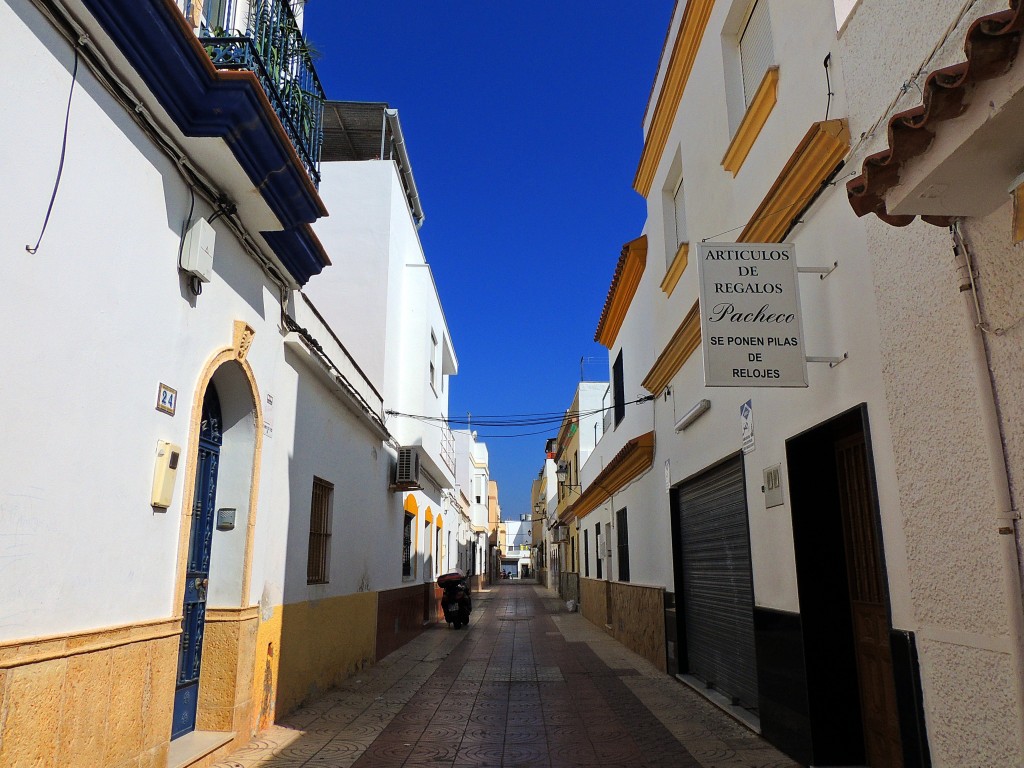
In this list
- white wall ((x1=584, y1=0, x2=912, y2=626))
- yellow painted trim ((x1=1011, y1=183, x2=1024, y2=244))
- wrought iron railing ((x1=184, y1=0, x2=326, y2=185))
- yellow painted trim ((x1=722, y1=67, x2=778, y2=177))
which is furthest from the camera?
yellow painted trim ((x1=722, y1=67, x2=778, y2=177))

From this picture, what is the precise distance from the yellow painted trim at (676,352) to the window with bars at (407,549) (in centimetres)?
588

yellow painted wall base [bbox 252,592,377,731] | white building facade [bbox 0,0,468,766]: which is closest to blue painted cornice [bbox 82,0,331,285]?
white building facade [bbox 0,0,468,766]

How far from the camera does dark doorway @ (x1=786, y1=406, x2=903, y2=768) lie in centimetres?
480

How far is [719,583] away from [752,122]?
4.29 metres

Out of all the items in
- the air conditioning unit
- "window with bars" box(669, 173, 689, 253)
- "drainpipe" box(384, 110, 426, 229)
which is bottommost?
the air conditioning unit

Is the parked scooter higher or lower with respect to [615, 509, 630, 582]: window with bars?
lower

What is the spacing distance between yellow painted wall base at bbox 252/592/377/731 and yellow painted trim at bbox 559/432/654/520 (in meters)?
4.38

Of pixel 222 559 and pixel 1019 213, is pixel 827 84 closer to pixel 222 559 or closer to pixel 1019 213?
pixel 1019 213

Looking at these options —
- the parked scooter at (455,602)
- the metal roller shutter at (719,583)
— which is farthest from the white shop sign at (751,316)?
the parked scooter at (455,602)

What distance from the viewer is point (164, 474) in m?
4.60

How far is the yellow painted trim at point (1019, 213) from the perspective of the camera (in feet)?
8.76

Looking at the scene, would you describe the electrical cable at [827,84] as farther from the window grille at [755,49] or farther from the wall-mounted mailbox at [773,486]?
the wall-mounted mailbox at [773,486]

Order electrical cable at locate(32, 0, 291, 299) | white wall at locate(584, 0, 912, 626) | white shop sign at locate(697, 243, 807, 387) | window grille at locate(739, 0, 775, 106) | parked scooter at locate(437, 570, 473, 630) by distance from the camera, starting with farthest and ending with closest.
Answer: parked scooter at locate(437, 570, 473, 630) → window grille at locate(739, 0, 775, 106) → white shop sign at locate(697, 243, 807, 387) → white wall at locate(584, 0, 912, 626) → electrical cable at locate(32, 0, 291, 299)

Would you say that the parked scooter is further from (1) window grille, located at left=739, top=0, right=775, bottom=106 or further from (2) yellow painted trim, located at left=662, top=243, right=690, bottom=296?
(1) window grille, located at left=739, top=0, right=775, bottom=106
